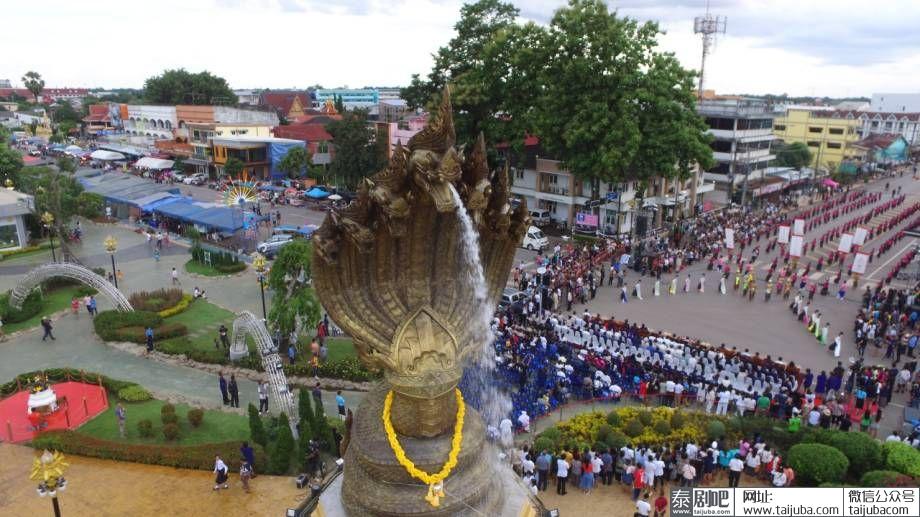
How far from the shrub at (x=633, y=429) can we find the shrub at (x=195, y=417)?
11.1m

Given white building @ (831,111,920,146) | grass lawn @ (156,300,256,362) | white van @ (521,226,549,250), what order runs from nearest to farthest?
grass lawn @ (156,300,256,362) → white van @ (521,226,549,250) → white building @ (831,111,920,146)

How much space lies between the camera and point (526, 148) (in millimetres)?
42312

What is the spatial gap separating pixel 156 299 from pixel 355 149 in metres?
22.3

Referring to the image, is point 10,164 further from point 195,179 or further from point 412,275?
point 412,275

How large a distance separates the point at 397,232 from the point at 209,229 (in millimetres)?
33113

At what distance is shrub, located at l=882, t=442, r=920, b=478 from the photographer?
517 inches

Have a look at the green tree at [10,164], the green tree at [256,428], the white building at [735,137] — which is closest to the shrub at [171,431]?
the green tree at [256,428]

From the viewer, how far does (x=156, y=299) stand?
25891 mm

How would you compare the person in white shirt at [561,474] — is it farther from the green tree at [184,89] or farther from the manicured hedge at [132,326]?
the green tree at [184,89]

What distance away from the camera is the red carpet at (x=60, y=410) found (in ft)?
53.5

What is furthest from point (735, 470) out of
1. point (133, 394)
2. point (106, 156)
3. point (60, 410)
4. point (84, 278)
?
point (106, 156)

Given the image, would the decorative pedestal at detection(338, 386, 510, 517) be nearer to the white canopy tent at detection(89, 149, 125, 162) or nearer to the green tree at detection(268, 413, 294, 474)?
the green tree at detection(268, 413, 294, 474)

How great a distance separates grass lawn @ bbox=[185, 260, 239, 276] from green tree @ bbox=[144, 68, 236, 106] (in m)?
58.8

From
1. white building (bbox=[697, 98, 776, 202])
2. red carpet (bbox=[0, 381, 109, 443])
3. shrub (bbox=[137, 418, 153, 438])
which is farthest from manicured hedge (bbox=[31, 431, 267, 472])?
white building (bbox=[697, 98, 776, 202])
